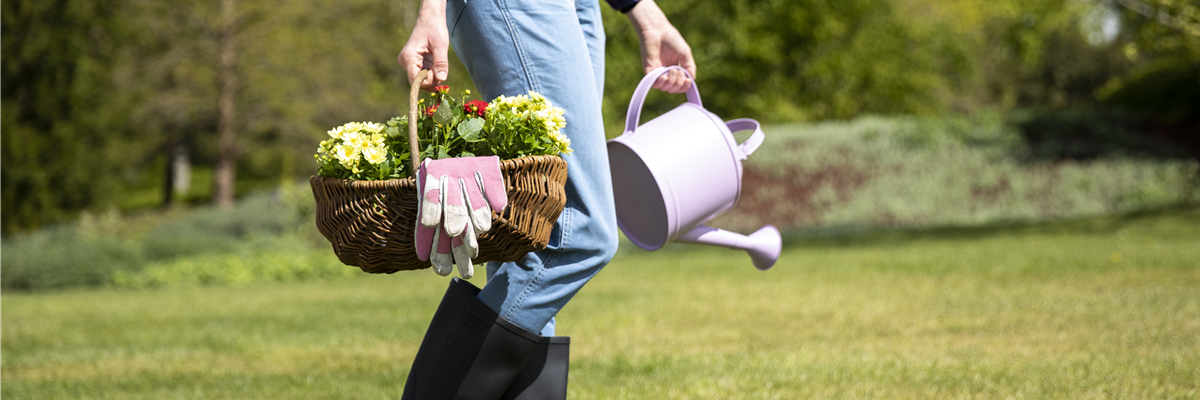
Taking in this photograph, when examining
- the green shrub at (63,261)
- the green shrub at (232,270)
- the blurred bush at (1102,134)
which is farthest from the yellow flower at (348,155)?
the blurred bush at (1102,134)

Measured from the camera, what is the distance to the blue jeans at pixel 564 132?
1665 mm

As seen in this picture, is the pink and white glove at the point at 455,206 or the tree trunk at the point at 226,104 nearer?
the pink and white glove at the point at 455,206

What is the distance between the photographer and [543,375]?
1797 millimetres

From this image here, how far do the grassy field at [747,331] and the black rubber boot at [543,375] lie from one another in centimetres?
93

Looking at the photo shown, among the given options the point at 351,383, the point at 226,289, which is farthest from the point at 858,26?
the point at 351,383

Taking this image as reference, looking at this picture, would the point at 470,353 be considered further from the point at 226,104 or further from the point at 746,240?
the point at 226,104

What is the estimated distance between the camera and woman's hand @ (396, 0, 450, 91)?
1.58 metres

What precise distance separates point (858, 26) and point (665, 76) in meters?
14.2

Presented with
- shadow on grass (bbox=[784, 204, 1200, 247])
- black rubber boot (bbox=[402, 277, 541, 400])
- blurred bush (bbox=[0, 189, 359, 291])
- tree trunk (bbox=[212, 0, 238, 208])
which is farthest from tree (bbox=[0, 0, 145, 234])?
black rubber boot (bbox=[402, 277, 541, 400])

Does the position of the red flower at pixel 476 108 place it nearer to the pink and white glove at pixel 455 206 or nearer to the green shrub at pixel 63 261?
the pink and white glove at pixel 455 206

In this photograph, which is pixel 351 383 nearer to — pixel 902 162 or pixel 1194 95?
pixel 902 162

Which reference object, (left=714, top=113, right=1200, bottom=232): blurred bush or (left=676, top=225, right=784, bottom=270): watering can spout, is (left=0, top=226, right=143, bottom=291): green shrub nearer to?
(left=714, top=113, right=1200, bottom=232): blurred bush

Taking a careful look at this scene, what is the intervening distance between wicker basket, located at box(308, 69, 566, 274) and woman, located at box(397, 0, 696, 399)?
0.14 meters

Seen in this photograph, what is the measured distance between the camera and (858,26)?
1536 cm
